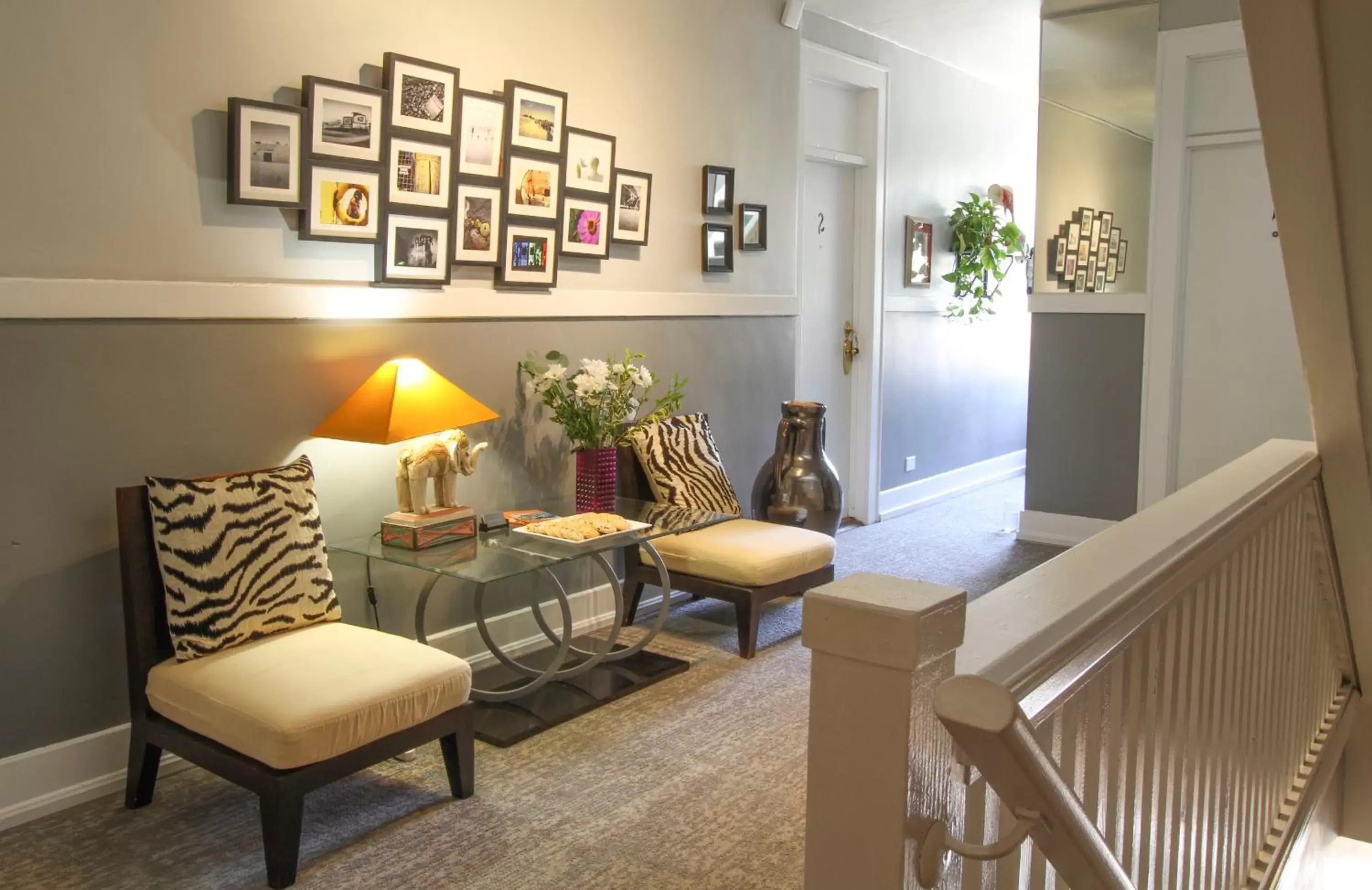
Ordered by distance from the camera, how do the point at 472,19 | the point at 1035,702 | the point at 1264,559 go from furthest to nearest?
1. the point at 472,19
2. the point at 1264,559
3. the point at 1035,702

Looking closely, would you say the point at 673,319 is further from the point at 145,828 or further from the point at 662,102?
the point at 145,828

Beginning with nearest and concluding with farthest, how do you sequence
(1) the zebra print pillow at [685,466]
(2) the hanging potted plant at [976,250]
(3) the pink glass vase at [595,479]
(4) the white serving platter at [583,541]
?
(4) the white serving platter at [583,541] → (3) the pink glass vase at [595,479] → (1) the zebra print pillow at [685,466] → (2) the hanging potted plant at [976,250]

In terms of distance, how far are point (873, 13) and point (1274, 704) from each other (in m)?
4.03

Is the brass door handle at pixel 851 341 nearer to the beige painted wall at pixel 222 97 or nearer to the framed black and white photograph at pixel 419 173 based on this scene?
the beige painted wall at pixel 222 97

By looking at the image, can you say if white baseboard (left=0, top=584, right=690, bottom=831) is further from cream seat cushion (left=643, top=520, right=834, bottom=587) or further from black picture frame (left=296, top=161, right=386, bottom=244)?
cream seat cushion (left=643, top=520, right=834, bottom=587)

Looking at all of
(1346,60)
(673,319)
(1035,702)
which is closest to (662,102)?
(673,319)

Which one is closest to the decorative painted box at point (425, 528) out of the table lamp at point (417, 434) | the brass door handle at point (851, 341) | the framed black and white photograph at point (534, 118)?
the table lamp at point (417, 434)

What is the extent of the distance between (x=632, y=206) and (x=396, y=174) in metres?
1.09

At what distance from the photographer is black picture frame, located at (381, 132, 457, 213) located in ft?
10.7

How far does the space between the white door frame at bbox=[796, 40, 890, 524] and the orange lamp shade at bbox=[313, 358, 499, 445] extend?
8.91ft

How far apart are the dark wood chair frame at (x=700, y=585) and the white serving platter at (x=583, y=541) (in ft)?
1.34

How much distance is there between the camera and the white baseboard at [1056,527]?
558 centimetres

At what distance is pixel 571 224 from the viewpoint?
391 cm

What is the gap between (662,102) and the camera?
426cm
